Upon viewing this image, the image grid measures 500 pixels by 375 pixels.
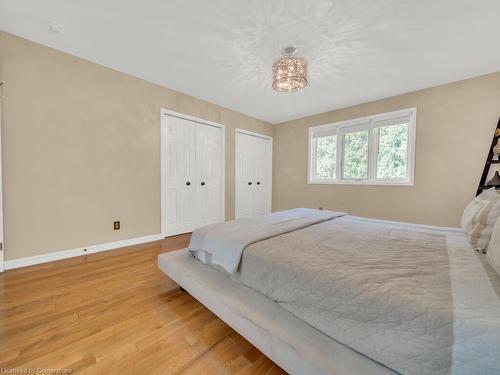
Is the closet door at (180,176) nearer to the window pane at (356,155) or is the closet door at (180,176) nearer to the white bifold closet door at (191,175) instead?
the white bifold closet door at (191,175)

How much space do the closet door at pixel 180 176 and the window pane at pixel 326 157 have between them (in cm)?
250

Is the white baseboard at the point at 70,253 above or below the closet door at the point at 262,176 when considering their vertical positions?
below

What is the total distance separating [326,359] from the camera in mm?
831

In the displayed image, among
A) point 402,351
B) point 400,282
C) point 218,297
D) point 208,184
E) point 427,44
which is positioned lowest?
point 218,297

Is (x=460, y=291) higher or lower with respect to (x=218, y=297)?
higher

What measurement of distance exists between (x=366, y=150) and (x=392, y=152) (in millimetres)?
388

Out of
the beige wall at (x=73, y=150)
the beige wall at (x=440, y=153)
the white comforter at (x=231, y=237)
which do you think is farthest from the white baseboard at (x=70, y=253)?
the beige wall at (x=440, y=153)

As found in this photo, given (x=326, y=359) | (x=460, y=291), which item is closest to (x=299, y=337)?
(x=326, y=359)

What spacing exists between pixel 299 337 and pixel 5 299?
7.14 feet

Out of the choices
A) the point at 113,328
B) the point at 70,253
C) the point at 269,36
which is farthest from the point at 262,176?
the point at 113,328

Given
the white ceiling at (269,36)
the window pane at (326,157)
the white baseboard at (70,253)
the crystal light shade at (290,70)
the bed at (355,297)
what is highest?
the white ceiling at (269,36)

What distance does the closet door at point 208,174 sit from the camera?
3.67 metres

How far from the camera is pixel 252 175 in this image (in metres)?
4.59

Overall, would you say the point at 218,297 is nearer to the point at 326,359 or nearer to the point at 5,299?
the point at 326,359
